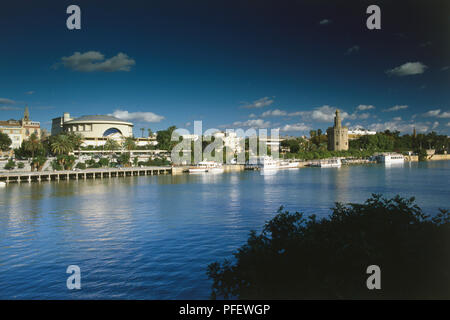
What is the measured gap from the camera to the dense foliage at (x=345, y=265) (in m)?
7.66

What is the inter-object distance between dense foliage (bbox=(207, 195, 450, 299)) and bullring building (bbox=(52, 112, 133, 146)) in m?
150

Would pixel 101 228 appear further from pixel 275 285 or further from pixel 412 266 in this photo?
pixel 412 266

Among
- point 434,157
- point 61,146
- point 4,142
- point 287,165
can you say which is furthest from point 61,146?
point 434,157

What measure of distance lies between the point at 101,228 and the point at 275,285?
21.3m

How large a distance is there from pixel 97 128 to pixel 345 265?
161m

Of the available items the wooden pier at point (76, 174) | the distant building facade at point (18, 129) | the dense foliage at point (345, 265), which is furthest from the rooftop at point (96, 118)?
the dense foliage at point (345, 265)

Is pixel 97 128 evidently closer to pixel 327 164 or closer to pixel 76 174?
pixel 76 174

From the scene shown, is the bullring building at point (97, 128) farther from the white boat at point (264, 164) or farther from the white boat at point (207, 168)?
the white boat at point (264, 164)

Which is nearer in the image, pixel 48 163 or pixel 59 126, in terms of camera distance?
pixel 48 163

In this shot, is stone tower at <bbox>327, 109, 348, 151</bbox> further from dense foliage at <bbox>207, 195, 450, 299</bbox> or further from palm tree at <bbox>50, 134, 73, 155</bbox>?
dense foliage at <bbox>207, 195, 450, 299</bbox>

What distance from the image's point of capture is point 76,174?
77.8 m

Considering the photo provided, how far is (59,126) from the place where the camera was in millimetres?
170875
